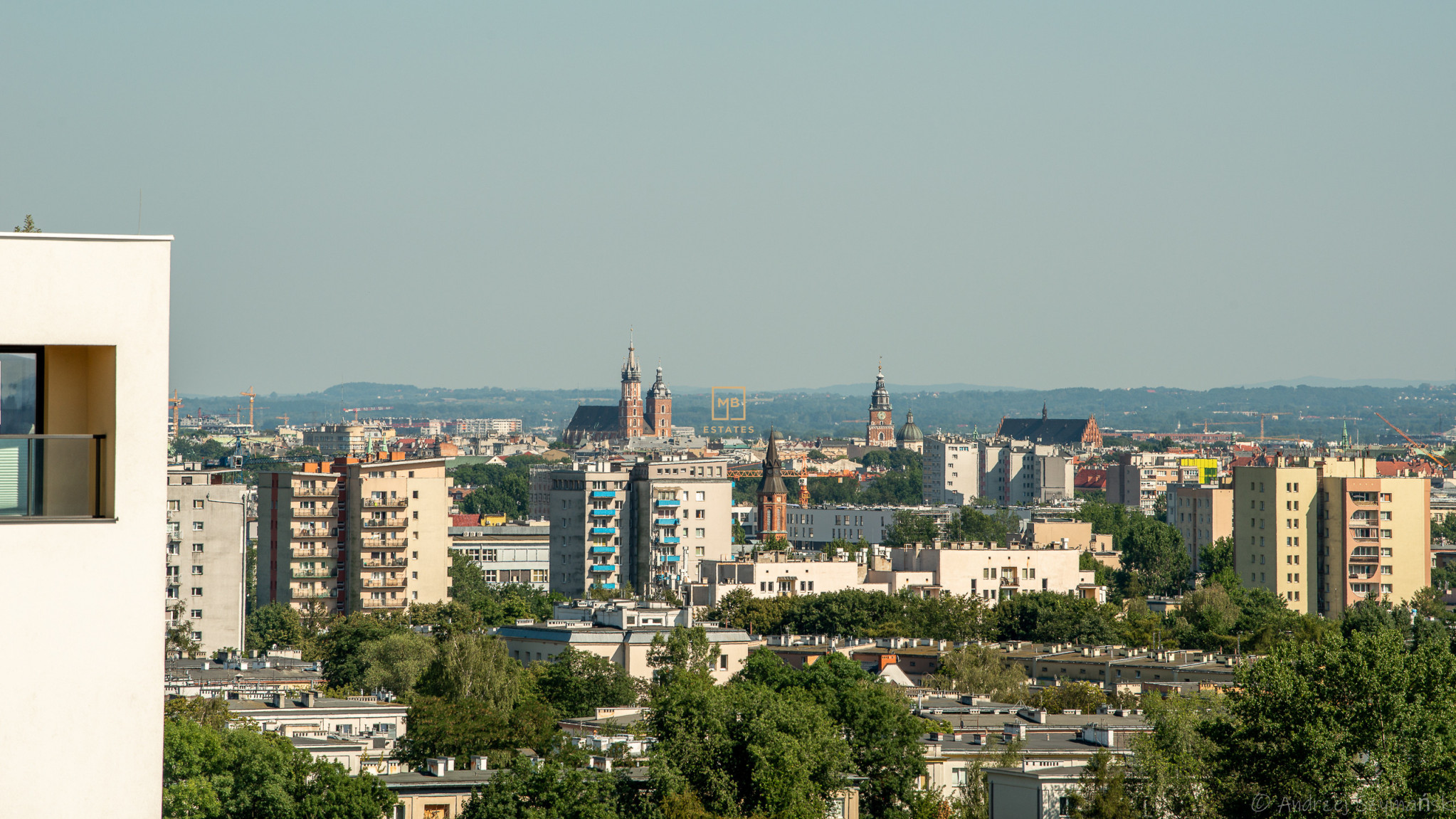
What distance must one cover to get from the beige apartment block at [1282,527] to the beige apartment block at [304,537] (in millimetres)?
48693

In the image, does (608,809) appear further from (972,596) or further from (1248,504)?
(1248,504)

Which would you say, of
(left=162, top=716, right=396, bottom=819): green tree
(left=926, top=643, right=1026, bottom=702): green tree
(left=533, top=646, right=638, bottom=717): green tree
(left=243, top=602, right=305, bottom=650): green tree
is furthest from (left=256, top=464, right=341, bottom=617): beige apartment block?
(left=162, top=716, right=396, bottom=819): green tree

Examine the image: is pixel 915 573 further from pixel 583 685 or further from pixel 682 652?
pixel 583 685

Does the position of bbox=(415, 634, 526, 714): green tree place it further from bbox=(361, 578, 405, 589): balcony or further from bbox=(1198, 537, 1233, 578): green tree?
bbox=(1198, 537, 1233, 578): green tree

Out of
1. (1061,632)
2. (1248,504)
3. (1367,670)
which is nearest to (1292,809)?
(1367,670)

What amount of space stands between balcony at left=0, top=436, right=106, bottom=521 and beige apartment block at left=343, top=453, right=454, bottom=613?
93382mm

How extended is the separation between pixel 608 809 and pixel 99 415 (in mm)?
25594

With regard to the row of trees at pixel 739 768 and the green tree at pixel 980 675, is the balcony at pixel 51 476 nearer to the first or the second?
the row of trees at pixel 739 768

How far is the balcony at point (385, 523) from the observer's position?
340ft

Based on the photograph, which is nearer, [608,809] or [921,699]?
[608,809]

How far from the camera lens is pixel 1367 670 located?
29.3 m

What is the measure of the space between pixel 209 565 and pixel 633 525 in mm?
45505

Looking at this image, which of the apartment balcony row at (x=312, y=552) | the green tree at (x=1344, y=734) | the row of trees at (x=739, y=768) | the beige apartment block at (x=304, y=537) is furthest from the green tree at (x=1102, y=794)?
the apartment balcony row at (x=312, y=552)

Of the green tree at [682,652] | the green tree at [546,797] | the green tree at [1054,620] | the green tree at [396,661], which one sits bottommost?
the green tree at [1054,620]
